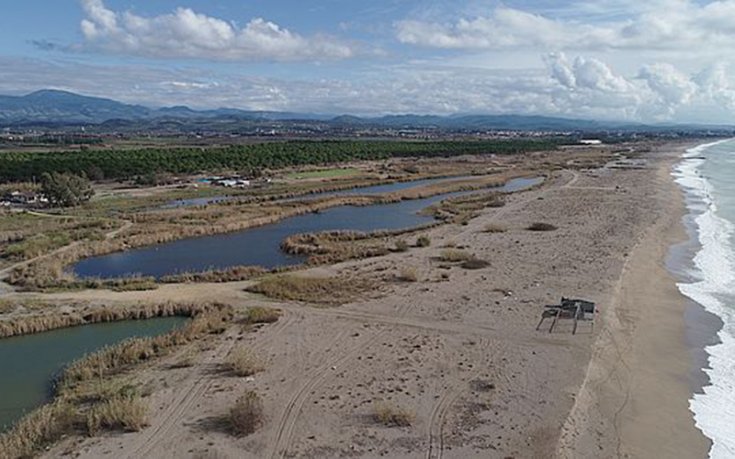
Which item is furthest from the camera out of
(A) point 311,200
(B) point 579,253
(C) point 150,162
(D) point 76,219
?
(C) point 150,162

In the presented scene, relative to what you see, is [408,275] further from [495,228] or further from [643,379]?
[495,228]

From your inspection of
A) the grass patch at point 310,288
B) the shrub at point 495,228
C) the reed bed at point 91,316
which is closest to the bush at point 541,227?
the shrub at point 495,228

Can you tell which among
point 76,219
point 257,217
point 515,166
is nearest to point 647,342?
point 257,217

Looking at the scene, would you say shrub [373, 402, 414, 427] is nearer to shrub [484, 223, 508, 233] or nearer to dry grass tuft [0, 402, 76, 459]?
dry grass tuft [0, 402, 76, 459]

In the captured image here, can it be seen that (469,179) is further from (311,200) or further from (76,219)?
(76,219)

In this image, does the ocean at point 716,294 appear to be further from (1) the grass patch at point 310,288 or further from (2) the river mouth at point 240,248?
(2) the river mouth at point 240,248
